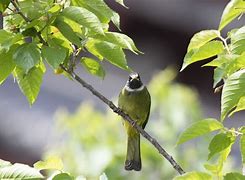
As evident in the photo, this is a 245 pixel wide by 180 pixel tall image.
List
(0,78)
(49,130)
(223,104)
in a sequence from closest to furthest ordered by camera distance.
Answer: (223,104)
(0,78)
(49,130)

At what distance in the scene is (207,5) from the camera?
10477mm

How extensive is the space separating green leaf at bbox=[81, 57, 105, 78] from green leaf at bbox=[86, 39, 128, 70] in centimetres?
11

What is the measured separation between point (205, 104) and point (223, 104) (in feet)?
25.1

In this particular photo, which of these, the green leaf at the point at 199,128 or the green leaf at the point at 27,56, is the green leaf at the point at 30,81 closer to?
the green leaf at the point at 27,56

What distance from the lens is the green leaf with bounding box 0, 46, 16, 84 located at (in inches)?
93.3

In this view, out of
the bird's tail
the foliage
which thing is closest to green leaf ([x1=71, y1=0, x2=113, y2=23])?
the bird's tail

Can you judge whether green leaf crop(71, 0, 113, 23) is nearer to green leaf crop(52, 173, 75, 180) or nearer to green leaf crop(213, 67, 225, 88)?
green leaf crop(213, 67, 225, 88)

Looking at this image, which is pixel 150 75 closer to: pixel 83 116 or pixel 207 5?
pixel 207 5

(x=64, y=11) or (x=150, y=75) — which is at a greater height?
(x=64, y=11)

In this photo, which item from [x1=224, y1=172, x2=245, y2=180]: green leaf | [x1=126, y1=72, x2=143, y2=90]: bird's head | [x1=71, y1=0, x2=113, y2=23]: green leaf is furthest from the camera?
[x1=126, y1=72, x2=143, y2=90]: bird's head

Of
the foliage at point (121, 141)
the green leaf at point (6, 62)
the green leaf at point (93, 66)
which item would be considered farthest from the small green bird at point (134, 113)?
the green leaf at point (6, 62)

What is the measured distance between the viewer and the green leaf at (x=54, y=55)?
228 centimetres

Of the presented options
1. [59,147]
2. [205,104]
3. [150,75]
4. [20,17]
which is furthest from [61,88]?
[20,17]

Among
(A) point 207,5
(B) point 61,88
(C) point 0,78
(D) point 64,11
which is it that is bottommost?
(B) point 61,88
